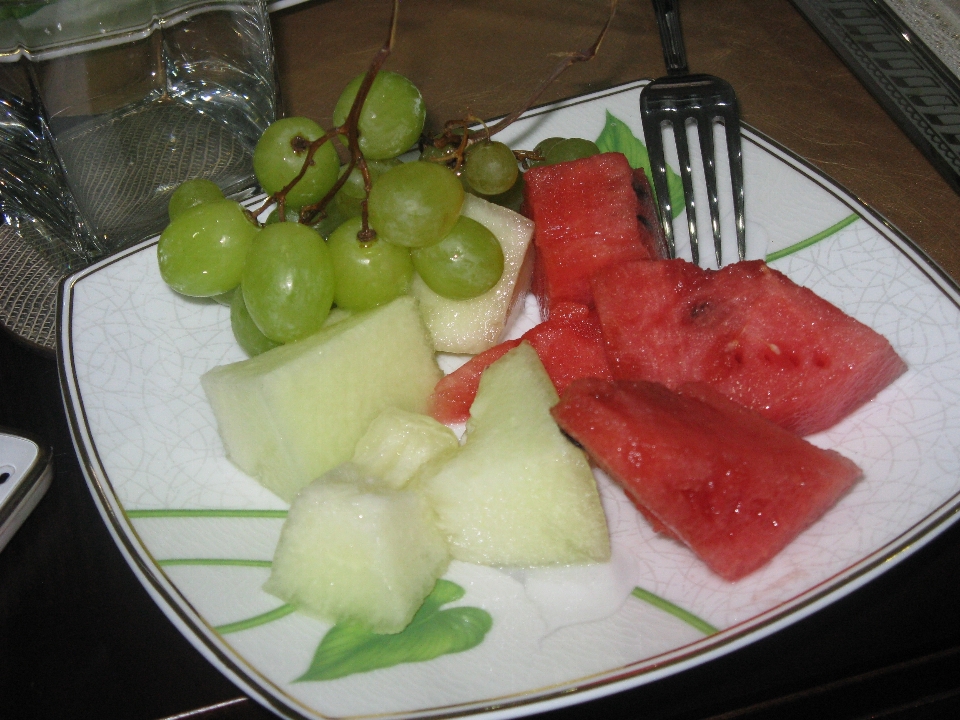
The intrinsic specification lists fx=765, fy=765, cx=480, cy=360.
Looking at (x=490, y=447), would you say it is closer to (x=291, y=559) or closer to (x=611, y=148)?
(x=291, y=559)

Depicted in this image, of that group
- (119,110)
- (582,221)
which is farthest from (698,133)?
(119,110)

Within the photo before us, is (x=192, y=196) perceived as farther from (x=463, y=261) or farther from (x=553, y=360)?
(x=553, y=360)

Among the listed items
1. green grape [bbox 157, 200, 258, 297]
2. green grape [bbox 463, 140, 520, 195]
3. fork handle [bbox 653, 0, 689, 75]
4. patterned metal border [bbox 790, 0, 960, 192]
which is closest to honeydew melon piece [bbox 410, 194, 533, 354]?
green grape [bbox 463, 140, 520, 195]

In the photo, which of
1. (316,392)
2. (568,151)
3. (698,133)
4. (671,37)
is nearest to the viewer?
(316,392)

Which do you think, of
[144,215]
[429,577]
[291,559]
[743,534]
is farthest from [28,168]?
[743,534]

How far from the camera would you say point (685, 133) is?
127cm

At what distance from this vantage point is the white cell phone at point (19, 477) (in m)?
1.02

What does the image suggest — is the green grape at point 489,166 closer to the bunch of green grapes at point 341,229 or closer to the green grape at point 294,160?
the bunch of green grapes at point 341,229

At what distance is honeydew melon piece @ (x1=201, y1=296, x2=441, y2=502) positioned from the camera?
35.4 inches

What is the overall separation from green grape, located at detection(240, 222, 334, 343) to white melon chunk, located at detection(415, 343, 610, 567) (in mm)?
258

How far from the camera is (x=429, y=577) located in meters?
0.86

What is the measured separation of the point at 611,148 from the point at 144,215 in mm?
877

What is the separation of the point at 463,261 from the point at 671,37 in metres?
0.87

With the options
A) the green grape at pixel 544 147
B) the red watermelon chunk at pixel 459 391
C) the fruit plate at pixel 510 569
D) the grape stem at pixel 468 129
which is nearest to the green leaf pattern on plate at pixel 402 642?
the fruit plate at pixel 510 569
